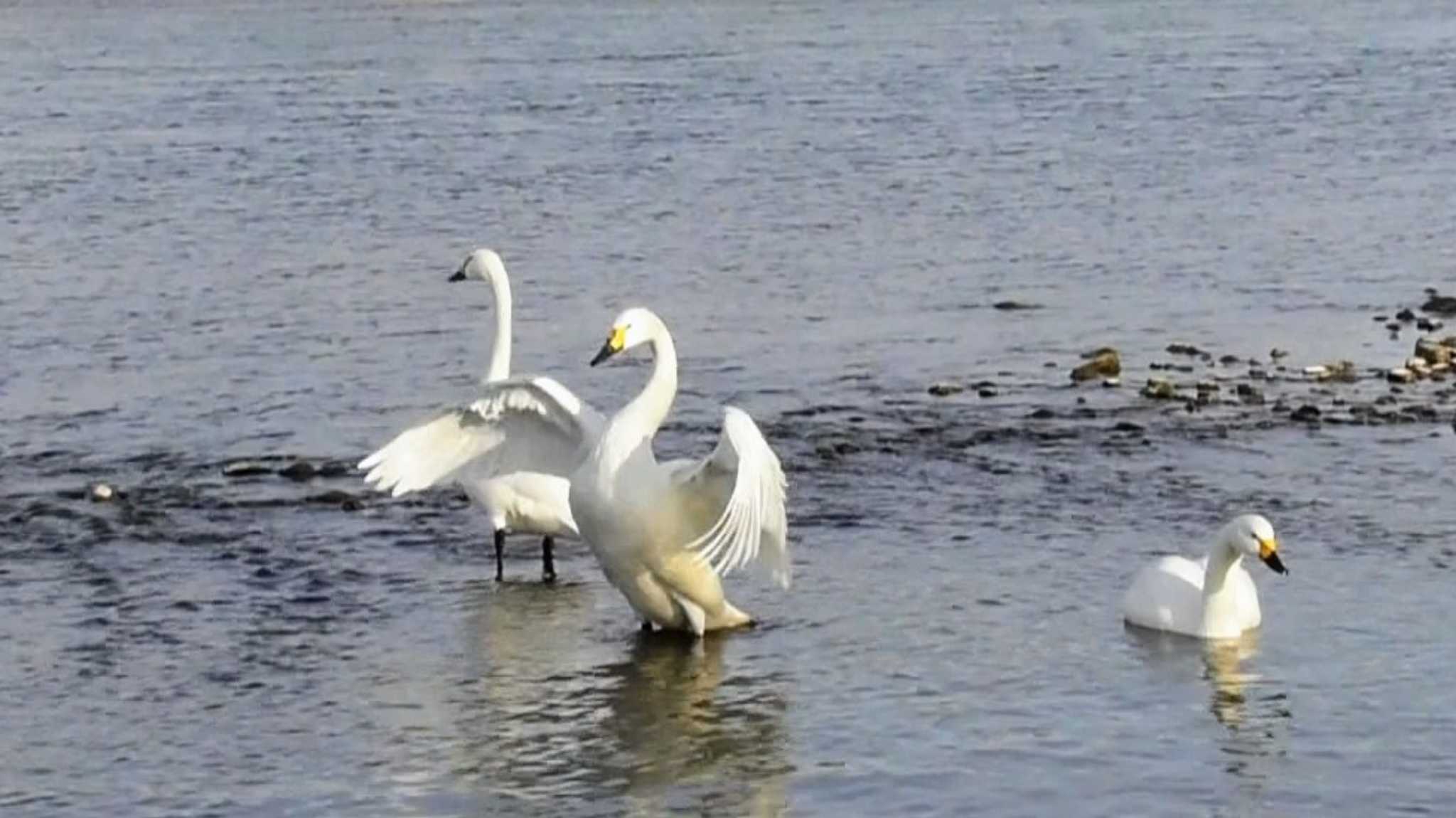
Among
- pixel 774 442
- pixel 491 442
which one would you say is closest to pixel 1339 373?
pixel 774 442

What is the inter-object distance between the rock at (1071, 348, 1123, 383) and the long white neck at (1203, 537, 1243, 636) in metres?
6.47

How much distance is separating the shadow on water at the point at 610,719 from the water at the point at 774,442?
0.03m

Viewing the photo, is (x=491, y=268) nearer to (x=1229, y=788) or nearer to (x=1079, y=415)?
(x=1079, y=415)

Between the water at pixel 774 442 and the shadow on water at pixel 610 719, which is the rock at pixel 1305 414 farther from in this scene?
the shadow on water at pixel 610 719

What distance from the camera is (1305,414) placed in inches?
688

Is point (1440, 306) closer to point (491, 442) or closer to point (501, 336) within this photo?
point (501, 336)

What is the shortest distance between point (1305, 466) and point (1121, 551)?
86.1 inches

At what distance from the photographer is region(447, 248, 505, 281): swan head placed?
53.8ft

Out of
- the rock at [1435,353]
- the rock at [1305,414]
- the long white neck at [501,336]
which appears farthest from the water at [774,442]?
the long white neck at [501,336]

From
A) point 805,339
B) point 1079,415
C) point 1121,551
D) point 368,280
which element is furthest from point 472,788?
point 368,280

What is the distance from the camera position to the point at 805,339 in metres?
21.7

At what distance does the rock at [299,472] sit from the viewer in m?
16.8

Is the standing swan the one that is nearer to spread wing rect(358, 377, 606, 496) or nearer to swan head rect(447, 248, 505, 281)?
spread wing rect(358, 377, 606, 496)

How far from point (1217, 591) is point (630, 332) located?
9.11 feet
